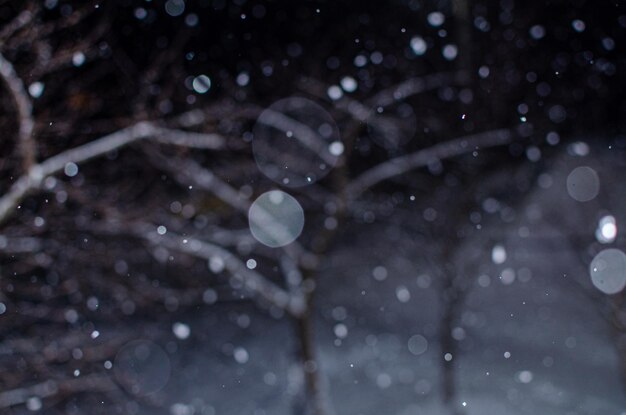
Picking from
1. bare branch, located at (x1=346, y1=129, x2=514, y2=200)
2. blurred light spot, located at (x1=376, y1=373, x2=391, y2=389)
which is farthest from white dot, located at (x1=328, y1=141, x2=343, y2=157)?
blurred light spot, located at (x1=376, y1=373, x2=391, y2=389)

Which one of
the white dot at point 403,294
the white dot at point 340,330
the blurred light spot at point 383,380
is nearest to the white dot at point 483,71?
the blurred light spot at point 383,380

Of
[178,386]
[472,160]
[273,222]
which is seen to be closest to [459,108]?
[472,160]

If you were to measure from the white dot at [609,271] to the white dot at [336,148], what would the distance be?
4.68 meters

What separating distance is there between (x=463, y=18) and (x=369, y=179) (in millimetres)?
3837

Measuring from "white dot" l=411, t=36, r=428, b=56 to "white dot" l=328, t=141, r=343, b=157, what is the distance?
8.15 feet

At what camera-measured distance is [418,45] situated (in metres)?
9.20

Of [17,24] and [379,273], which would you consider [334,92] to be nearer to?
[17,24]

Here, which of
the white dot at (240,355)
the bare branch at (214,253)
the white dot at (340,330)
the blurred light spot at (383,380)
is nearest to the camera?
the bare branch at (214,253)

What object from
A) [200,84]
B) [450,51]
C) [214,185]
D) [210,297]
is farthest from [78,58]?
[210,297]

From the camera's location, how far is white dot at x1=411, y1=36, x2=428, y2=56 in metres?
9.16

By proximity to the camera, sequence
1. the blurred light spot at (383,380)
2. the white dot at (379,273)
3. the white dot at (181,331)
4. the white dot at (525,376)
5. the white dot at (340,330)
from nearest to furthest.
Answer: the white dot at (525,376) < the blurred light spot at (383,380) < the white dot at (181,331) < the white dot at (340,330) < the white dot at (379,273)

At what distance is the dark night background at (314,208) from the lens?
5.74 metres

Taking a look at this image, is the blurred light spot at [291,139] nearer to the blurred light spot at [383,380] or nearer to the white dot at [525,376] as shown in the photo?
the blurred light spot at [383,380]

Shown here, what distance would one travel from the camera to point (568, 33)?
9.59m
